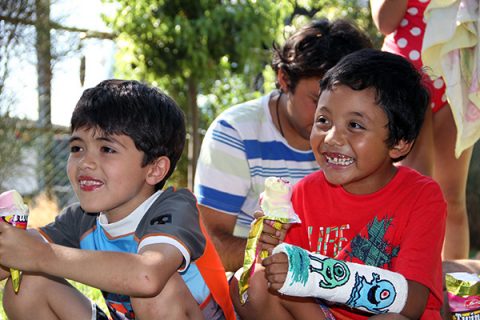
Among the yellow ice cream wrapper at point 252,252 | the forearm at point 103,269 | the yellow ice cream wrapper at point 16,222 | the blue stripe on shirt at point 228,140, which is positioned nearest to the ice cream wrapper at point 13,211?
the yellow ice cream wrapper at point 16,222

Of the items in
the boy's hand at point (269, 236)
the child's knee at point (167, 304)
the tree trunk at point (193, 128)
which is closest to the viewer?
the child's knee at point (167, 304)

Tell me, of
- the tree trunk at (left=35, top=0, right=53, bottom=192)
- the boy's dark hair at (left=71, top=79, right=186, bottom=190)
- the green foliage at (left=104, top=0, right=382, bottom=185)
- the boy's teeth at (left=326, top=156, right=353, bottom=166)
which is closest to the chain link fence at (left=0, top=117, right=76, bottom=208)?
the tree trunk at (left=35, top=0, right=53, bottom=192)

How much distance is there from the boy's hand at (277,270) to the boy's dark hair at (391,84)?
0.64 m

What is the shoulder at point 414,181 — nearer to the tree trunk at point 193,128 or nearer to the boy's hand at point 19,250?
the boy's hand at point 19,250

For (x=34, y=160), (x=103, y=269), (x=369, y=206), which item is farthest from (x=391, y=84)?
(x=34, y=160)

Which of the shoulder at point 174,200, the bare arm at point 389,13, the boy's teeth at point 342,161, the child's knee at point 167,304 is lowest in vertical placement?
the child's knee at point 167,304

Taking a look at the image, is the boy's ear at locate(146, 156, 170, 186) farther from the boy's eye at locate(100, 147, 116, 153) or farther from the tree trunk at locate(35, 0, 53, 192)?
the tree trunk at locate(35, 0, 53, 192)

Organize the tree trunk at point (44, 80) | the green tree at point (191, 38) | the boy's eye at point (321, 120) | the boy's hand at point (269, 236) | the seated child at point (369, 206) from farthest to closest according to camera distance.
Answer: the green tree at point (191, 38) < the tree trunk at point (44, 80) < the boy's eye at point (321, 120) < the boy's hand at point (269, 236) < the seated child at point (369, 206)

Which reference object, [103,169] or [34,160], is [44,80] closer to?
[34,160]

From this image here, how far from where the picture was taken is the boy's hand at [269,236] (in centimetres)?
267

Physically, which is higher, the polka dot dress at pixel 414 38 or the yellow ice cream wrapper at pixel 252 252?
the polka dot dress at pixel 414 38

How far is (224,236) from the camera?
11.3 feet

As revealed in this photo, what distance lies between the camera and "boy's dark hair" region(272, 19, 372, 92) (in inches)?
Answer: 133

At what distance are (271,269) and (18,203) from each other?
83cm
